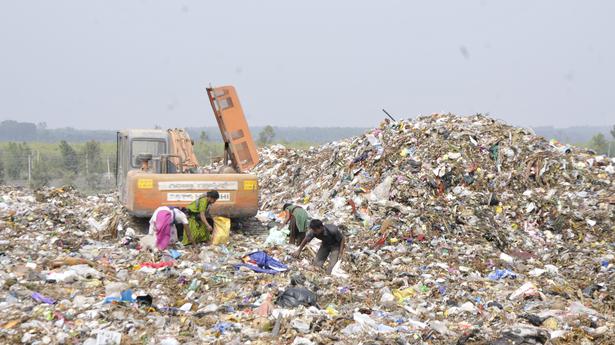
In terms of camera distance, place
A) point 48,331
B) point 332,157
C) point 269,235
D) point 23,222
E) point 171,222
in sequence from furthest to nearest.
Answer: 1. point 332,157
2. point 23,222
3. point 269,235
4. point 171,222
5. point 48,331

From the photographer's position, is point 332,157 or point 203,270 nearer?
point 203,270

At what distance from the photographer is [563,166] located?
42.4ft

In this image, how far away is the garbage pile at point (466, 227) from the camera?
627 centimetres

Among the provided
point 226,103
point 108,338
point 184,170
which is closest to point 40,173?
point 226,103

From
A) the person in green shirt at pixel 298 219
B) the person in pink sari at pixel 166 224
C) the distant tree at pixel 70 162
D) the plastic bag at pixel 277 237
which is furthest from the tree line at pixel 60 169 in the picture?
the person in green shirt at pixel 298 219

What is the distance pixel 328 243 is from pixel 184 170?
13.2 ft

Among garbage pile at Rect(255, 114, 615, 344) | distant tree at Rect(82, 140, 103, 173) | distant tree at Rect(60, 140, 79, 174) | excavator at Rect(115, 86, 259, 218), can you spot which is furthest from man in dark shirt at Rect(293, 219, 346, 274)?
distant tree at Rect(82, 140, 103, 173)

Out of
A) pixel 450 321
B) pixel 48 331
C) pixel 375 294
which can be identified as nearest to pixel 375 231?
pixel 375 294

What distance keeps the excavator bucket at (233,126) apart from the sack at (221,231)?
2.07 meters

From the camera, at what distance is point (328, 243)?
810 cm

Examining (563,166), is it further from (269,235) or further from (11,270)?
(11,270)

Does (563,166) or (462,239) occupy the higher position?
(563,166)

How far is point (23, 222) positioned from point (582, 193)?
10018 millimetres

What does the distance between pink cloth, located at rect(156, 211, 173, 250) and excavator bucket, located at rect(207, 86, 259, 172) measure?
2782 millimetres
